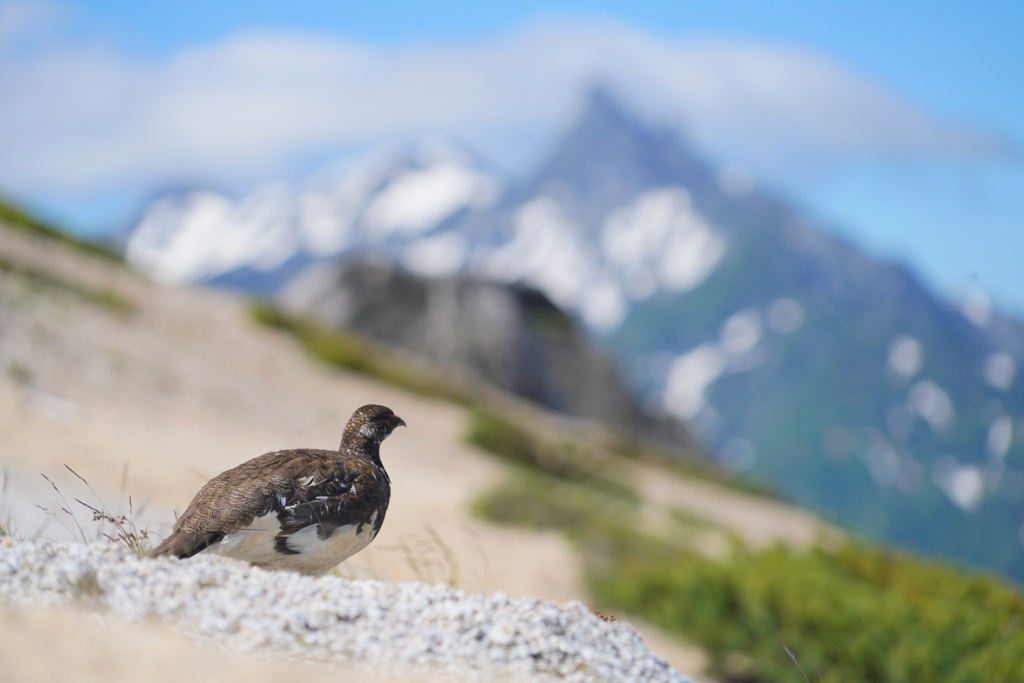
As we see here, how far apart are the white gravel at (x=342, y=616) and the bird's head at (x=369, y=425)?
2.20ft

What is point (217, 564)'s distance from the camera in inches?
139

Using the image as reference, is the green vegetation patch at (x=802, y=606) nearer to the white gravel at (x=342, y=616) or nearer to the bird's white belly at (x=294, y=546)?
the white gravel at (x=342, y=616)

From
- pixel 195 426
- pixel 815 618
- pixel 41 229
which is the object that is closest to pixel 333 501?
pixel 815 618

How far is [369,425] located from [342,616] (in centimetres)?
107

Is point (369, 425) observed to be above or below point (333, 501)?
above

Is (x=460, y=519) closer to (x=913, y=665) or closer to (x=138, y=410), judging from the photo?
(x=138, y=410)

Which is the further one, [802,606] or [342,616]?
[802,606]

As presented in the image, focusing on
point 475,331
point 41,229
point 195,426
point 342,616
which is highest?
point 475,331

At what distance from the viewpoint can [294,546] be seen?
11.6 ft

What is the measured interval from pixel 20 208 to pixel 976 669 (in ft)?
73.8

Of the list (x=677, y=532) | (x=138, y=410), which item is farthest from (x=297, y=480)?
(x=677, y=532)

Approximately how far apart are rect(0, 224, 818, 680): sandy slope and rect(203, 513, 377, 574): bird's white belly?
83cm

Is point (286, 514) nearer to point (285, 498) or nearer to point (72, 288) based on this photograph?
point (285, 498)

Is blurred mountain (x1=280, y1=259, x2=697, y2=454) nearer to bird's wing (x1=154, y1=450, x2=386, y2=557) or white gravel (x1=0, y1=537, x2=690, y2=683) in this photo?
bird's wing (x1=154, y1=450, x2=386, y2=557)
